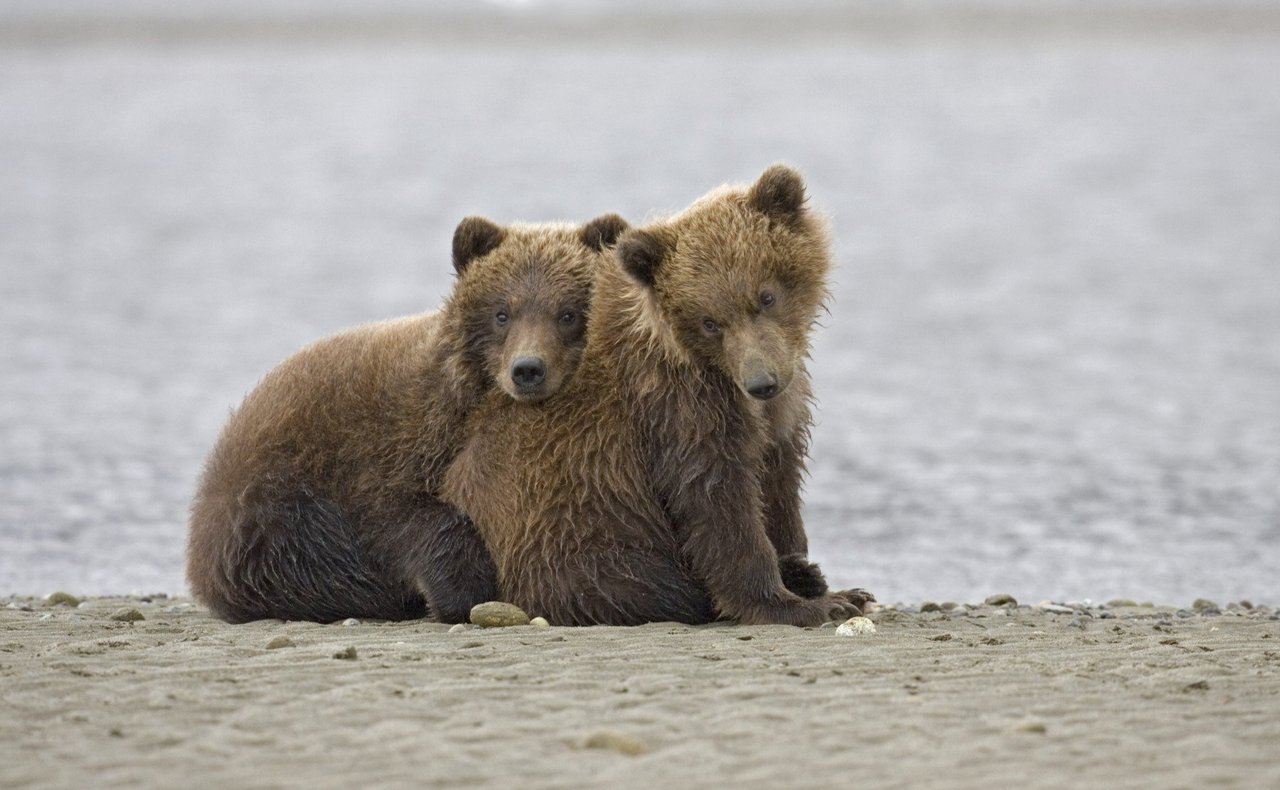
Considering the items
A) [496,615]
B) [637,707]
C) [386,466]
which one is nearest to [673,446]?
[496,615]

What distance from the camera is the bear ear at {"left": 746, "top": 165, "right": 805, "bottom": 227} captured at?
7.54 m

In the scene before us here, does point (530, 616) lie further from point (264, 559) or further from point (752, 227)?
point (752, 227)

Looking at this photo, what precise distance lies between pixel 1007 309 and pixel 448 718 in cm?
1710

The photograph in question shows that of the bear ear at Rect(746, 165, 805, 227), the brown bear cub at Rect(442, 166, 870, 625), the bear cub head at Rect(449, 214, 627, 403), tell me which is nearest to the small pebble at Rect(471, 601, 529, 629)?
Result: the brown bear cub at Rect(442, 166, 870, 625)

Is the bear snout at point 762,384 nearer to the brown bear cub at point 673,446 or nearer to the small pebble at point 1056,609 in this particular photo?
the brown bear cub at point 673,446

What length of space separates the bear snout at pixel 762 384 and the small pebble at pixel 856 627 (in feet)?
3.40

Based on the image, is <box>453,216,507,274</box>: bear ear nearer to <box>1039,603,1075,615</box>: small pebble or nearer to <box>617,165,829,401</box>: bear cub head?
<box>617,165,829,401</box>: bear cub head

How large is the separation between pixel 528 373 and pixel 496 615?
3.34 feet

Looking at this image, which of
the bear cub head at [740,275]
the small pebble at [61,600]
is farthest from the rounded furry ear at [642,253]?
the small pebble at [61,600]

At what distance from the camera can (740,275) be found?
7246 millimetres

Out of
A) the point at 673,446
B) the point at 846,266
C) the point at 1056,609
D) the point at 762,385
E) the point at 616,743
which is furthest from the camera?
the point at 846,266

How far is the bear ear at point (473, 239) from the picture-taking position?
8078 mm

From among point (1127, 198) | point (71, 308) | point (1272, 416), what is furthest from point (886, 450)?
point (1127, 198)

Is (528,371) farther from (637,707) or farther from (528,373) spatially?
(637,707)
